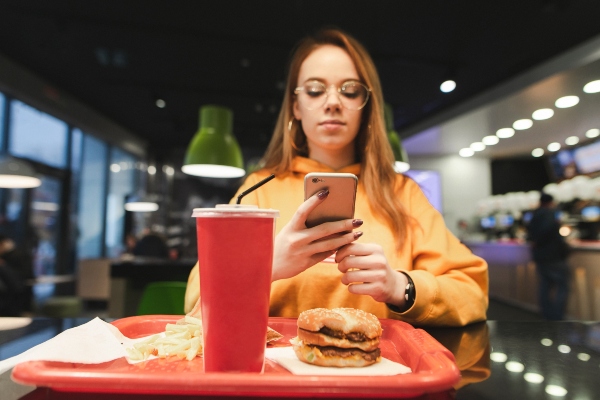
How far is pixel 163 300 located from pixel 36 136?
6.17 meters

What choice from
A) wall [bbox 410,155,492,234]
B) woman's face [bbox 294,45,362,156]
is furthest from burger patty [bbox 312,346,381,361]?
wall [bbox 410,155,492,234]

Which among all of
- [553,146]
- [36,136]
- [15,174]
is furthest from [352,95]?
[553,146]

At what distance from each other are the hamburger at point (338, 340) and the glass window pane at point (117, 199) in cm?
1007

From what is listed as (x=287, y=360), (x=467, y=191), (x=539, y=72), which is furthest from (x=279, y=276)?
(x=467, y=191)

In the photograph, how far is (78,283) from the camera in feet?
24.7

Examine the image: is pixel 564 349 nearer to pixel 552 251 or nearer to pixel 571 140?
pixel 552 251

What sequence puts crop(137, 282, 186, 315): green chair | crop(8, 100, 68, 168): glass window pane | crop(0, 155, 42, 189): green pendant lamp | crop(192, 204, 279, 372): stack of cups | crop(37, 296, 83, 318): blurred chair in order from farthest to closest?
crop(8, 100, 68, 168): glass window pane < crop(37, 296, 83, 318): blurred chair < crop(0, 155, 42, 189): green pendant lamp < crop(137, 282, 186, 315): green chair < crop(192, 204, 279, 372): stack of cups

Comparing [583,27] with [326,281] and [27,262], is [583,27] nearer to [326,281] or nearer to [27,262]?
[326,281]

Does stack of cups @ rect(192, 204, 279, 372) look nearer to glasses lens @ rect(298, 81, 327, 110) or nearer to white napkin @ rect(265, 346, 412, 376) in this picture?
white napkin @ rect(265, 346, 412, 376)

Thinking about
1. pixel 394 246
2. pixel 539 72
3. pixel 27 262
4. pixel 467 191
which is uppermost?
pixel 539 72

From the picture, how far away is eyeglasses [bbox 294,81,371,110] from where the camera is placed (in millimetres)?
1390

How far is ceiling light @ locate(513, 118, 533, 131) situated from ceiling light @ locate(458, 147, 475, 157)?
2209 millimetres

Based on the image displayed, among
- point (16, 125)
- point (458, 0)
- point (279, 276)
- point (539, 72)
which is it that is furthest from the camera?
point (16, 125)

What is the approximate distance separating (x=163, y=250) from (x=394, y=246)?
667 cm
